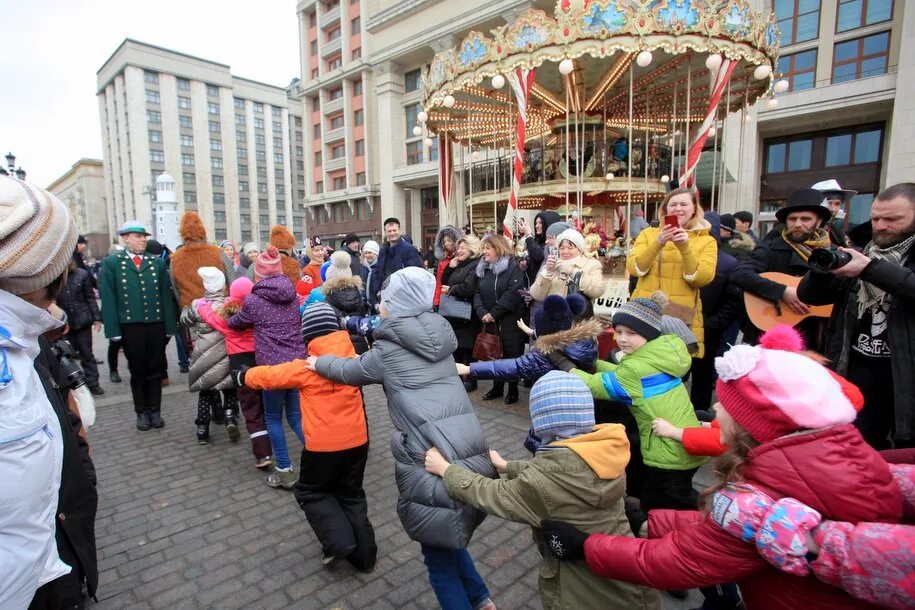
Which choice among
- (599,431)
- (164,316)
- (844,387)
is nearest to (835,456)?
(844,387)

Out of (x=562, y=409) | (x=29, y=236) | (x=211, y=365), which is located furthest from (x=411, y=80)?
(x=29, y=236)

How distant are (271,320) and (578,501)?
3.07 m

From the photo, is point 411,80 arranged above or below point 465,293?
above

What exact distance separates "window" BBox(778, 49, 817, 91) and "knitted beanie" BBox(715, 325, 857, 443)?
2743cm

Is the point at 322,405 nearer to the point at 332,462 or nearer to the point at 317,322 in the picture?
the point at 332,462

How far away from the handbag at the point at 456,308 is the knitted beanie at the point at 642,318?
349 centimetres

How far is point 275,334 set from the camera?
13.0 feet

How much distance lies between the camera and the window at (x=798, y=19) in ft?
70.2

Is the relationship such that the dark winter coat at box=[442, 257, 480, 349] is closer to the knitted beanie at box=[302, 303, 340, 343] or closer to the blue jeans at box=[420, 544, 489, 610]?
the knitted beanie at box=[302, 303, 340, 343]

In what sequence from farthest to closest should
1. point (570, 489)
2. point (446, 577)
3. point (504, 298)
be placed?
point (504, 298) → point (446, 577) → point (570, 489)

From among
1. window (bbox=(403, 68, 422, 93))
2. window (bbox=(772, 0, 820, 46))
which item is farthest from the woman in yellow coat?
window (bbox=(403, 68, 422, 93))

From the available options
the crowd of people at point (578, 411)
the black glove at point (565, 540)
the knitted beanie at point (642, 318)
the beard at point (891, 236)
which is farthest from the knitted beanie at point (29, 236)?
the beard at point (891, 236)

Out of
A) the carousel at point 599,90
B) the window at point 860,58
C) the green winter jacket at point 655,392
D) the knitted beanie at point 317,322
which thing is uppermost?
the window at point 860,58

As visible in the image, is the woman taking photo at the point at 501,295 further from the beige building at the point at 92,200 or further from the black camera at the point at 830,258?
the beige building at the point at 92,200
